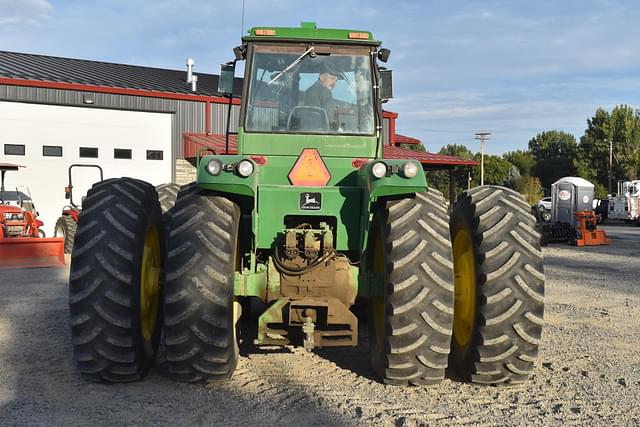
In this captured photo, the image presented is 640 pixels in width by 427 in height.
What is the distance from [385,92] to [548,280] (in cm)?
757

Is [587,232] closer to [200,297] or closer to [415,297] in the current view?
[415,297]

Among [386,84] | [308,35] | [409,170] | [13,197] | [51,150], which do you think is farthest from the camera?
[51,150]

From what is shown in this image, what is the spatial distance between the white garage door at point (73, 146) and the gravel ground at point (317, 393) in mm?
13963

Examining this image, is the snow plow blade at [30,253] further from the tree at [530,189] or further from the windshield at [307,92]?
the tree at [530,189]

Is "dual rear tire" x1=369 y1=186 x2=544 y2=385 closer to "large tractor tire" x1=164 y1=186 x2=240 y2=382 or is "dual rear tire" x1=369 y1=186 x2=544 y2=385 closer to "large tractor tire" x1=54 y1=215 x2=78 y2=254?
"large tractor tire" x1=164 y1=186 x2=240 y2=382

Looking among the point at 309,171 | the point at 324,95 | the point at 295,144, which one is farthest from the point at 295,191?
the point at 324,95

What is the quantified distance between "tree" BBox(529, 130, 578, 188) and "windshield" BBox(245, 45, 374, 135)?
59163 millimetres

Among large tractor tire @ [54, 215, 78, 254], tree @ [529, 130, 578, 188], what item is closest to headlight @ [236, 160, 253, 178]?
large tractor tire @ [54, 215, 78, 254]

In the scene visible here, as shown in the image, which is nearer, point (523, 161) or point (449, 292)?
point (449, 292)

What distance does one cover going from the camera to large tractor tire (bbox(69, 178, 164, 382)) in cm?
464

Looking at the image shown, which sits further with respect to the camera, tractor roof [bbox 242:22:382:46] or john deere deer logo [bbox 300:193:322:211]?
tractor roof [bbox 242:22:382:46]

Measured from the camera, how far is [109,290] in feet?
15.2

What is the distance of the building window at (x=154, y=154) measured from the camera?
2139 cm

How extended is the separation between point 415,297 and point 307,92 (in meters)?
2.21
